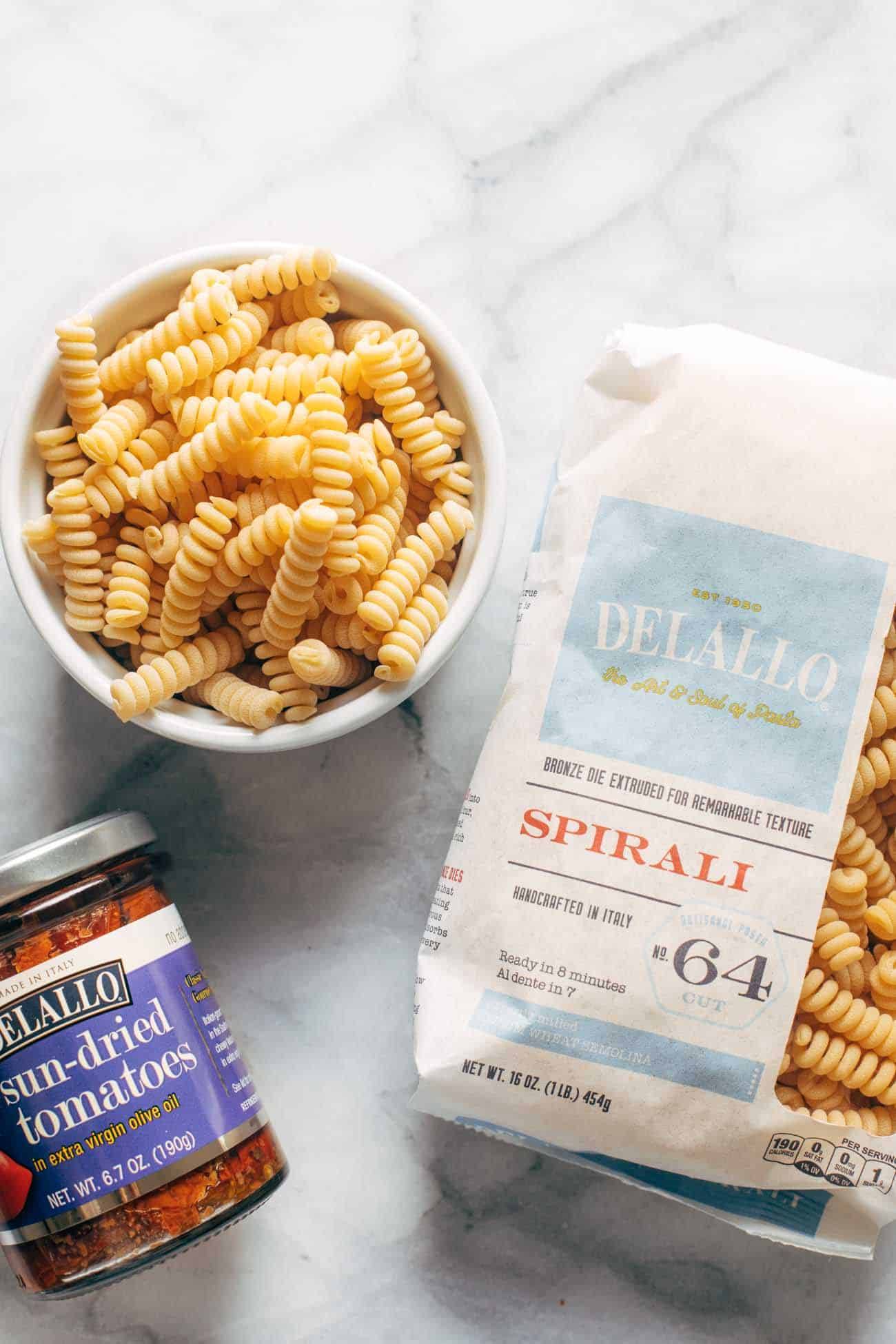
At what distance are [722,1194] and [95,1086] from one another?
36 centimetres

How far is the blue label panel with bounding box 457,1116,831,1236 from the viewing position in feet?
2.34

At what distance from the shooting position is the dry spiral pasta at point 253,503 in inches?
27.6

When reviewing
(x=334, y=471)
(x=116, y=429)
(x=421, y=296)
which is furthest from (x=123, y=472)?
(x=421, y=296)

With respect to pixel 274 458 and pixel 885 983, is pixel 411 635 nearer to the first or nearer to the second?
pixel 274 458

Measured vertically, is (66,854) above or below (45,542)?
below

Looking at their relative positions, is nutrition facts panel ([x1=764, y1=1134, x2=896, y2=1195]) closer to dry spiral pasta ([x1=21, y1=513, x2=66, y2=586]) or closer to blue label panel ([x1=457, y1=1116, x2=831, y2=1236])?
blue label panel ([x1=457, y1=1116, x2=831, y2=1236])

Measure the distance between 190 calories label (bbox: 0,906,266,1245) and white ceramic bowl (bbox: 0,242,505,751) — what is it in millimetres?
135

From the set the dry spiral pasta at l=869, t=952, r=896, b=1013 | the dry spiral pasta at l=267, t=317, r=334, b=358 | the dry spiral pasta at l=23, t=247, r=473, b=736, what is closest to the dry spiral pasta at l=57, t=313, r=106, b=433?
the dry spiral pasta at l=23, t=247, r=473, b=736

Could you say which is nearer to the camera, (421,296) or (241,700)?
(241,700)

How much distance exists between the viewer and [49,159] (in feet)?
2.92

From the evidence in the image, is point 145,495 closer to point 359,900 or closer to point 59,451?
point 59,451

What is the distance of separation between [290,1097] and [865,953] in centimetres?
40

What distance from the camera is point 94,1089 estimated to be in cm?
72

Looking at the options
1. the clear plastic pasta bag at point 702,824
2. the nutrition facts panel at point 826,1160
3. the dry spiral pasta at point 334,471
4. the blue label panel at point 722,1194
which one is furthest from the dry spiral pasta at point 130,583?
the nutrition facts panel at point 826,1160
